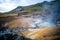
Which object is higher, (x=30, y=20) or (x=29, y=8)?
(x=29, y=8)

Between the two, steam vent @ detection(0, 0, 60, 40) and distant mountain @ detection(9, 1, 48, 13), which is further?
distant mountain @ detection(9, 1, 48, 13)

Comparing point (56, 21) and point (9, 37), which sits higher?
point (56, 21)

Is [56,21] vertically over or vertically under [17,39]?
over

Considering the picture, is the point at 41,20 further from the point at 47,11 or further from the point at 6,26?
the point at 6,26

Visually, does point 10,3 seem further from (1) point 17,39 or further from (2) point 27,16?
(1) point 17,39

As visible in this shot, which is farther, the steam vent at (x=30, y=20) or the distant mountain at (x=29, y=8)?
the distant mountain at (x=29, y=8)

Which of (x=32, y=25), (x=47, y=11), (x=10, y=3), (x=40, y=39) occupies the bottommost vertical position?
(x=40, y=39)

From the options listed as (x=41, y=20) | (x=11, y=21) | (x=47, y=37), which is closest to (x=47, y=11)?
(x=41, y=20)

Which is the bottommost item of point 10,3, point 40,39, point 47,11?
point 40,39

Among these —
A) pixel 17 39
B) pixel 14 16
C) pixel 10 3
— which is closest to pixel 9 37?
pixel 17 39
